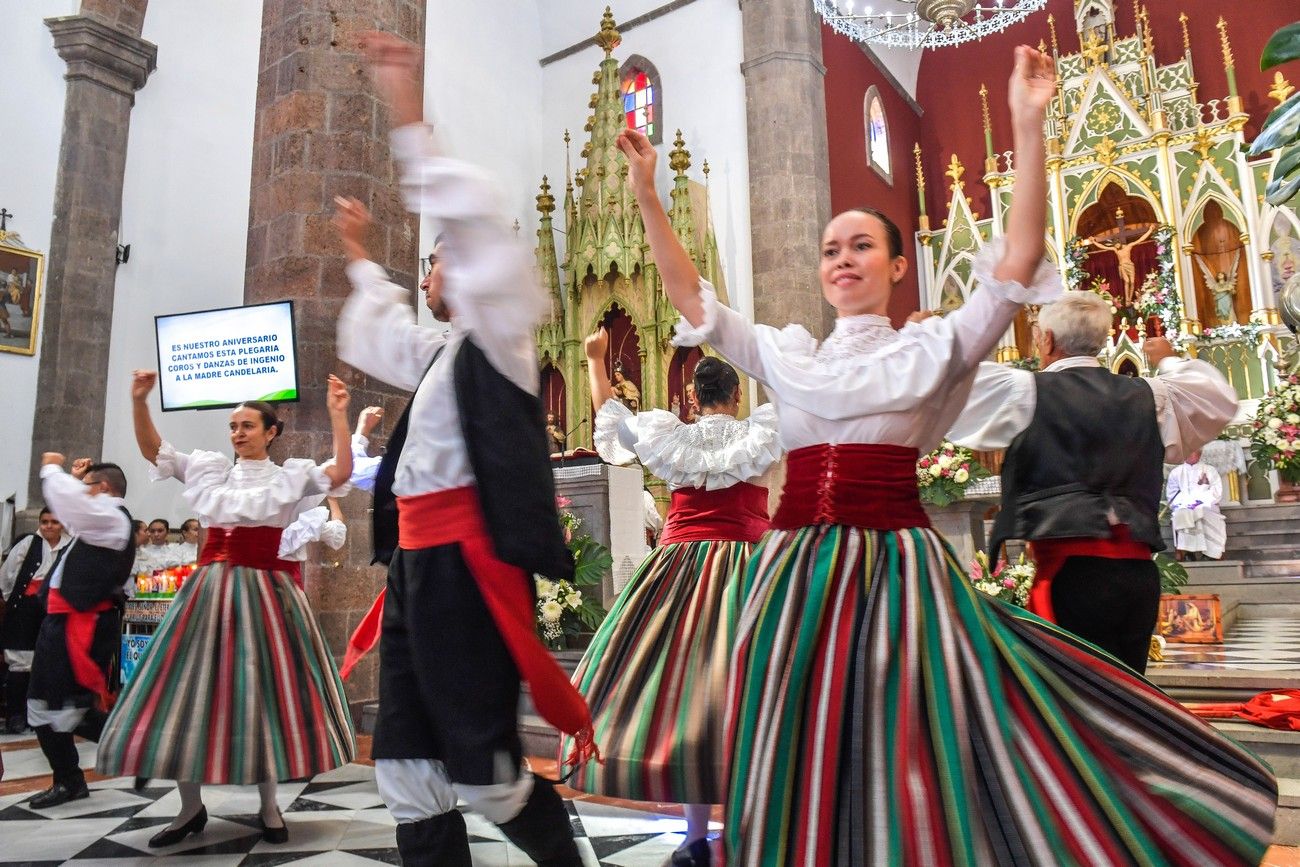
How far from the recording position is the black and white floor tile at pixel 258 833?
2.95 metres

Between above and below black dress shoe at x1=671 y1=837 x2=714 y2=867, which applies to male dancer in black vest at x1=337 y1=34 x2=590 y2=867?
above

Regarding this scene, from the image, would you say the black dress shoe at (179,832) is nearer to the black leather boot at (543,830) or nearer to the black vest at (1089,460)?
the black leather boot at (543,830)

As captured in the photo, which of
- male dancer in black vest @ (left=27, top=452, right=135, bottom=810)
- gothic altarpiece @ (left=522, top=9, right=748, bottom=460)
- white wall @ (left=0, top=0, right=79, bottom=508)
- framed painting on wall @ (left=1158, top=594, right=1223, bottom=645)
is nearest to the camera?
male dancer in black vest @ (left=27, top=452, right=135, bottom=810)

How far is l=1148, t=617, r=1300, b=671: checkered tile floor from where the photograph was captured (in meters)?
4.43

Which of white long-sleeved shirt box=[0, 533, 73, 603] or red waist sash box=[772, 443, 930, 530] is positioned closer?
red waist sash box=[772, 443, 930, 530]

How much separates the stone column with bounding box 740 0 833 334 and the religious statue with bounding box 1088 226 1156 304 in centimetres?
444

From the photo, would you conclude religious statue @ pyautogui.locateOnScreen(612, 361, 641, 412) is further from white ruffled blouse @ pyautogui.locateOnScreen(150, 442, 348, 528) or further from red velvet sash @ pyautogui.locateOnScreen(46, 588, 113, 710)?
white ruffled blouse @ pyautogui.locateOnScreen(150, 442, 348, 528)

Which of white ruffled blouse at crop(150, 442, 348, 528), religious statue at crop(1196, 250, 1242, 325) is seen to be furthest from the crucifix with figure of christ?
white ruffled blouse at crop(150, 442, 348, 528)

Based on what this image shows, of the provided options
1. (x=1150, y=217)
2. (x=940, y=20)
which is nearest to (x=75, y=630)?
(x=940, y=20)

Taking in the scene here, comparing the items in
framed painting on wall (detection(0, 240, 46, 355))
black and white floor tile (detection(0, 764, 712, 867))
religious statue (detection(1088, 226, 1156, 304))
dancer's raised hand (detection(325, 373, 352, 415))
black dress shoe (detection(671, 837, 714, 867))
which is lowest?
black and white floor tile (detection(0, 764, 712, 867))

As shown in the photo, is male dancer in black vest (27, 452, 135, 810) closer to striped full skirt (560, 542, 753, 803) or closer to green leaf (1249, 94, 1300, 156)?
striped full skirt (560, 542, 753, 803)

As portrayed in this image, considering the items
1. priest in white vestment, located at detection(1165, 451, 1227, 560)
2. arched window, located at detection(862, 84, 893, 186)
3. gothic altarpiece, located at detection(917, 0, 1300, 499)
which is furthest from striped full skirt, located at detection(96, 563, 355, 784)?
arched window, located at detection(862, 84, 893, 186)

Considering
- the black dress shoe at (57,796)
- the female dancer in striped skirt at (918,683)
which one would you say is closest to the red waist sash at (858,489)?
the female dancer in striped skirt at (918,683)

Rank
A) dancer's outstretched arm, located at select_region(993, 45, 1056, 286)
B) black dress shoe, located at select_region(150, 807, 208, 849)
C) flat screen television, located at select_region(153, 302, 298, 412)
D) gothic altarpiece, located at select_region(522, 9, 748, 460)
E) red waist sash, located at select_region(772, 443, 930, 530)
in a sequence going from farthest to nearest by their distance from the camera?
gothic altarpiece, located at select_region(522, 9, 748, 460)
flat screen television, located at select_region(153, 302, 298, 412)
black dress shoe, located at select_region(150, 807, 208, 849)
red waist sash, located at select_region(772, 443, 930, 530)
dancer's outstretched arm, located at select_region(993, 45, 1056, 286)
